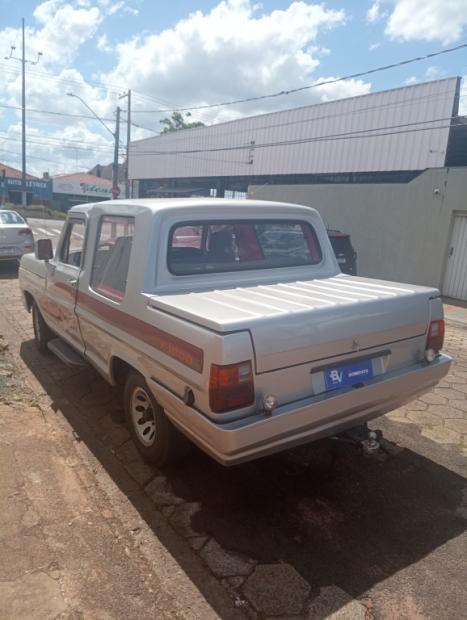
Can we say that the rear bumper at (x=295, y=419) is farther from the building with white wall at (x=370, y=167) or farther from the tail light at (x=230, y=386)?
the building with white wall at (x=370, y=167)

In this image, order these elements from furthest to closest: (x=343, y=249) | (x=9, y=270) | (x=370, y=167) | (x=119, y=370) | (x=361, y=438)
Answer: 1. (x=370, y=167)
2. (x=9, y=270)
3. (x=343, y=249)
4. (x=119, y=370)
5. (x=361, y=438)

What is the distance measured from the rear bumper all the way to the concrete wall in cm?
967

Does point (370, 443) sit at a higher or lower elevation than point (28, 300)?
lower

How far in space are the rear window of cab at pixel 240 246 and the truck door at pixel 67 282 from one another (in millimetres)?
1276

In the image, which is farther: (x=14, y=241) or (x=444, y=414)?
(x=14, y=241)

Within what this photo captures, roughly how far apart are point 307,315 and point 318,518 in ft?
4.35

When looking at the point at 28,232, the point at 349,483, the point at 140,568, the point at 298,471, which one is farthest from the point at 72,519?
the point at 28,232

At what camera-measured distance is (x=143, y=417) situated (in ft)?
11.3


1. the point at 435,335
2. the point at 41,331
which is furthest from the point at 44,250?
the point at 435,335

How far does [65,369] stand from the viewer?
17.5ft

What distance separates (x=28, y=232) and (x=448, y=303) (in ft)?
34.8

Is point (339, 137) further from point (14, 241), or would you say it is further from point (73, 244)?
point (73, 244)

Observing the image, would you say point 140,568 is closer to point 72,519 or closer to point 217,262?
point 72,519

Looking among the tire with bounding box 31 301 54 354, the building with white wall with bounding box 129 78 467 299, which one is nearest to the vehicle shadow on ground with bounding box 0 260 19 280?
the tire with bounding box 31 301 54 354
